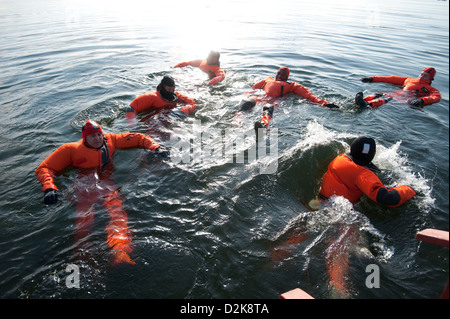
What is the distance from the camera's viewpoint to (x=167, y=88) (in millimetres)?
7164

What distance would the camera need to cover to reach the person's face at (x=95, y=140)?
462 centimetres

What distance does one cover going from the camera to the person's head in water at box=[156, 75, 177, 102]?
279 inches

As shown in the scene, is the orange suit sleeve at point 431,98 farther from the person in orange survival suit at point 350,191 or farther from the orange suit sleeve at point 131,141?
the orange suit sleeve at point 131,141

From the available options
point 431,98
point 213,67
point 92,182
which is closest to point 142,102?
point 92,182

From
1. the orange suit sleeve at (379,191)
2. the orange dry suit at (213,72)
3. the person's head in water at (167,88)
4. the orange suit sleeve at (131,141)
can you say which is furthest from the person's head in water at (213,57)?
the orange suit sleeve at (379,191)

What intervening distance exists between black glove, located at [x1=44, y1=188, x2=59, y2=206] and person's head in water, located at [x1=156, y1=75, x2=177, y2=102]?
12.7ft

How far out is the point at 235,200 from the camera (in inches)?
172

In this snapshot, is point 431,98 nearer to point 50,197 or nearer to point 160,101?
point 160,101

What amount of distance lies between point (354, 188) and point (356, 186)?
0.04 metres

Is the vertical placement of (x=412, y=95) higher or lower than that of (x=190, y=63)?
lower

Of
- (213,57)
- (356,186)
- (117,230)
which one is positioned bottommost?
(117,230)

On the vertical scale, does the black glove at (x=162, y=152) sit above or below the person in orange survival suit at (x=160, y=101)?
below

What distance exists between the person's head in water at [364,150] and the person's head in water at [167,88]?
4.78 metres

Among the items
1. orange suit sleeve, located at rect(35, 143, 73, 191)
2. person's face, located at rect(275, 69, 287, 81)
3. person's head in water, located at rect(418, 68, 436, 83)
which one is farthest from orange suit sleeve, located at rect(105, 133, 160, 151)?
person's head in water, located at rect(418, 68, 436, 83)
